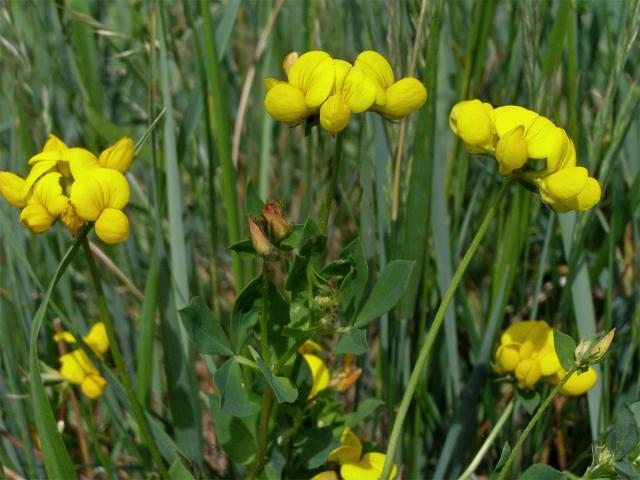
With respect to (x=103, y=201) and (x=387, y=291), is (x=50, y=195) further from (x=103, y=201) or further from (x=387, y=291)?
(x=387, y=291)

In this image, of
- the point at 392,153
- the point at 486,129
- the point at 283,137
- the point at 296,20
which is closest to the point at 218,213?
the point at 283,137

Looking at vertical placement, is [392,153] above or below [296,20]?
below

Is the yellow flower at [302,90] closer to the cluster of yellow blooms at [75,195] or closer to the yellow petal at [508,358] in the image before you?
the cluster of yellow blooms at [75,195]

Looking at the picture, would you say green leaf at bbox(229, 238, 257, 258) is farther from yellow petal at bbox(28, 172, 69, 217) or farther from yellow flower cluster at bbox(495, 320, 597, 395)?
yellow flower cluster at bbox(495, 320, 597, 395)

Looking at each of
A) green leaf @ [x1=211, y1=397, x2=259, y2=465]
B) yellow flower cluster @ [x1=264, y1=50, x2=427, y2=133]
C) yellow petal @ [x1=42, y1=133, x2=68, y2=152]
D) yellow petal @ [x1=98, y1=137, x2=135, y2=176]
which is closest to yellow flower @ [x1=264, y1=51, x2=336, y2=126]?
yellow flower cluster @ [x1=264, y1=50, x2=427, y2=133]

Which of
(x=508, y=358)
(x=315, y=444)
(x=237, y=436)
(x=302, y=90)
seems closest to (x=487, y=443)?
(x=508, y=358)

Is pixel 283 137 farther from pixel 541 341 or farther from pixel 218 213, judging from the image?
pixel 541 341
